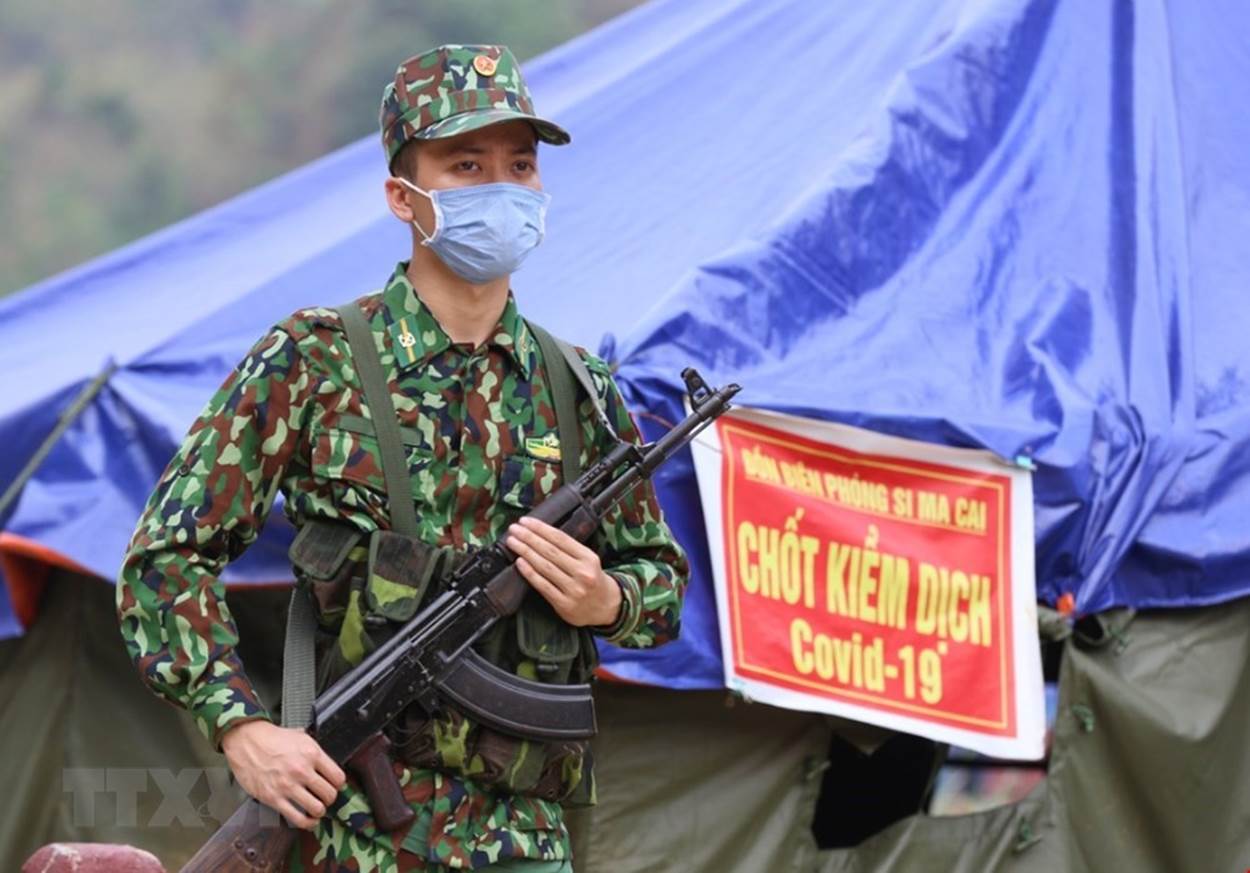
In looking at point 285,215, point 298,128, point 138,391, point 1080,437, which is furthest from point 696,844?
point 298,128

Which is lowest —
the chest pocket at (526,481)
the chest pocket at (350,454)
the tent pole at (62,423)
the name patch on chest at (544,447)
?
the tent pole at (62,423)

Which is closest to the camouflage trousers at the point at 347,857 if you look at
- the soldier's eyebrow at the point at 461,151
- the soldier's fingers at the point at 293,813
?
the soldier's fingers at the point at 293,813

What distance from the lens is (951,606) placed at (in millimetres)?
4500

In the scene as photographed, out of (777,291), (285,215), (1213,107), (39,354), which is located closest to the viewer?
(777,291)

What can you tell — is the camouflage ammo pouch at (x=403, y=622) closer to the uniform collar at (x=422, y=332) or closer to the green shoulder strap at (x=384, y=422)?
the green shoulder strap at (x=384, y=422)

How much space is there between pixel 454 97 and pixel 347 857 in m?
1.08

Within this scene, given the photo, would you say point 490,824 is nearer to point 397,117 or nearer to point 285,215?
point 397,117

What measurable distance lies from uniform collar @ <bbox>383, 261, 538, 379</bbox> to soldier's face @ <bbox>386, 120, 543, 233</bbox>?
10 cm

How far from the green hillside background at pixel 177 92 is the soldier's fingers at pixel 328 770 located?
32.6m

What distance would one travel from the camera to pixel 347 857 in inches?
108

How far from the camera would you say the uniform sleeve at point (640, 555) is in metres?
2.97

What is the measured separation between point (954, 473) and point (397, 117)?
199cm

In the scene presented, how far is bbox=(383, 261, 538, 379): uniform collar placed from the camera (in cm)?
288

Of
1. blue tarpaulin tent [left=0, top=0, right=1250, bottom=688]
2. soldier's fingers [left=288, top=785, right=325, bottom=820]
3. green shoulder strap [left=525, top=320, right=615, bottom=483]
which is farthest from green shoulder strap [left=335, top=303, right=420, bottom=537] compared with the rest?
blue tarpaulin tent [left=0, top=0, right=1250, bottom=688]
